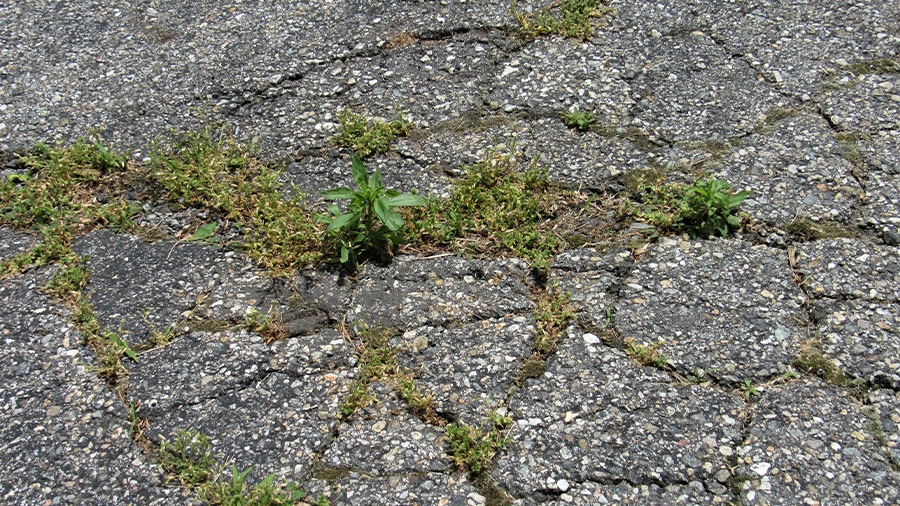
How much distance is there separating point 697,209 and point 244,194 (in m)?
1.78

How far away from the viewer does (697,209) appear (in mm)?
3158

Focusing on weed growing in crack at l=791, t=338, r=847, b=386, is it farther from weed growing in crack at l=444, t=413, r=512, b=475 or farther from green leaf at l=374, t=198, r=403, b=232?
green leaf at l=374, t=198, r=403, b=232

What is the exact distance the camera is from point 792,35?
3.99m

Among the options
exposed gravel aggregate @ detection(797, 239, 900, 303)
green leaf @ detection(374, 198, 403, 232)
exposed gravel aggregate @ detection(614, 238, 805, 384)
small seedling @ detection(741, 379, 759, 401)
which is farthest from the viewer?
green leaf @ detection(374, 198, 403, 232)

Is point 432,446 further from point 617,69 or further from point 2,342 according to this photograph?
point 617,69

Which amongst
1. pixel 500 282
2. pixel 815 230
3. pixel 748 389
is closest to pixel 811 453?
pixel 748 389

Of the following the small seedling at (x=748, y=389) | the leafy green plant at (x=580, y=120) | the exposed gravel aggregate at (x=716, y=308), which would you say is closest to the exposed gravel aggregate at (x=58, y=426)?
the exposed gravel aggregate at (x=716, y=308)

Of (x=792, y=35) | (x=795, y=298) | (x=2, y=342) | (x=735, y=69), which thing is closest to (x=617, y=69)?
(x=735, y=69)

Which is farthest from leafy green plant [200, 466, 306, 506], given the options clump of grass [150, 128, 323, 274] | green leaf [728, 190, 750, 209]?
green leaf [728, 190, 750, 209]

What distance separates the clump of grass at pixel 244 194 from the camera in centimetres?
317

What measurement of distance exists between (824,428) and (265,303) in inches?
74.5

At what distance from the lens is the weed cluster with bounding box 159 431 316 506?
2.42 m

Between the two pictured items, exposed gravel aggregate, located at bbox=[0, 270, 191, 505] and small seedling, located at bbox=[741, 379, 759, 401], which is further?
small seedling, located at bbox=[741, 379, 759, 401]

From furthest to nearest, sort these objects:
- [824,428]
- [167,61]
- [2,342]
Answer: [167,61]
[2,342]
[824,428]
